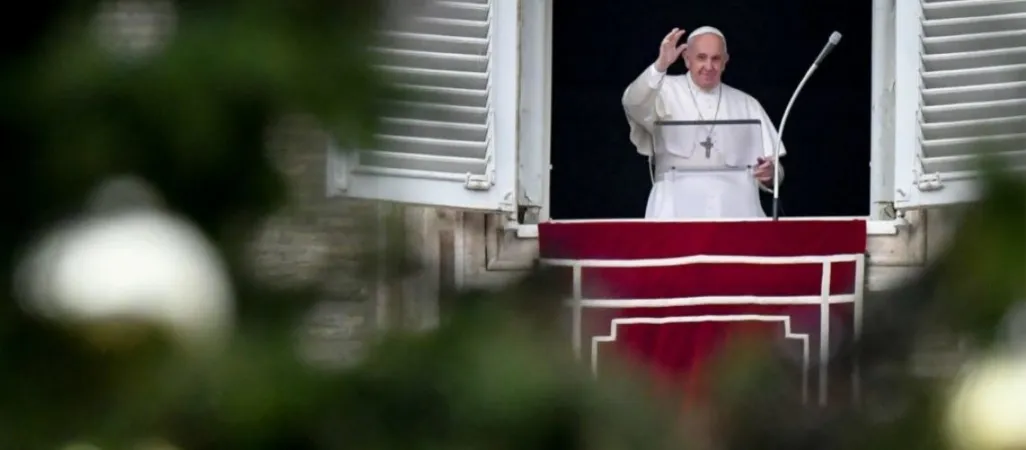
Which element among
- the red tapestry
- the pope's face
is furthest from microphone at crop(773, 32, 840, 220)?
the pope's face

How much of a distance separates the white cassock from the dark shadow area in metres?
1.16

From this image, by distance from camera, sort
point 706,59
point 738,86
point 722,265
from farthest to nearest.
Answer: point 738,86
point 706,59
point 722,265

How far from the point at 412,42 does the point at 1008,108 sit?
0.42 ft

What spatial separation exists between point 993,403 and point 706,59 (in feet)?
10.9

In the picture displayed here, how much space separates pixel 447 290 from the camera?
1.42 ft

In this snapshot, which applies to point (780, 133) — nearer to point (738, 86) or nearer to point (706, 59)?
point (706, 59)

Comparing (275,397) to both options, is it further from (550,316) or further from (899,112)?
(899,112)

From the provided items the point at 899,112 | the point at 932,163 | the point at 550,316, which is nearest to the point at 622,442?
the point at 550,316

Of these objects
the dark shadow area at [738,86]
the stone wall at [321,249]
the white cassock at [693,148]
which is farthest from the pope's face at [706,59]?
the stone wall at [321,249]

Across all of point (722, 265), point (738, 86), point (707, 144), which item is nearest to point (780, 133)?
point (707, 144)

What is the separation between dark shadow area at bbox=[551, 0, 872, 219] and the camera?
16.1ft

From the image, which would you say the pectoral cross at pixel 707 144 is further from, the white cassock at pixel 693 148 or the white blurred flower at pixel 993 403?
the white blurred flower at pixel 993 403

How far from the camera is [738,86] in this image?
5.14 metres

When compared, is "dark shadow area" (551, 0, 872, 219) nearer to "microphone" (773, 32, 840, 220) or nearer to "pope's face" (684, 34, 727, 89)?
"pope's face" (684, 34, 727, 89)
